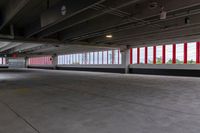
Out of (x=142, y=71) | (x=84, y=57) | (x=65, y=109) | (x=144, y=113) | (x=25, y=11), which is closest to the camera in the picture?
(x=144, y=113)

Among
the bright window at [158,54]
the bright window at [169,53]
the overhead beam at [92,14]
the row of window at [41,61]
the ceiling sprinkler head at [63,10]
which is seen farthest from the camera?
the row of window at [41,61]

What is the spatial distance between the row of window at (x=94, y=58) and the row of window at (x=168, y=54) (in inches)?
74.4

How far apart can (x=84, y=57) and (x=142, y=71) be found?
8.08m

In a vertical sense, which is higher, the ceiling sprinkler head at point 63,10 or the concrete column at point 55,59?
the ceiling sprinkler head at point 63,10

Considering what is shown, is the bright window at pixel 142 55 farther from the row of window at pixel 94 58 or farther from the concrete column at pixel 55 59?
the concrete column at pixel 55 59

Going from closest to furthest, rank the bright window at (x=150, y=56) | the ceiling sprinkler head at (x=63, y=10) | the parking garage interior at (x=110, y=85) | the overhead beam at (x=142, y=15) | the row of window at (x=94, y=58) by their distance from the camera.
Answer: the parking garage interior at (x=110, y=85) → the ceiling sprinkler head at (x=63, y=10) → the overhead beam at (x=142, y=15) → the bright window at (x=150, y=56) → the row of window at (x=94, y=58)

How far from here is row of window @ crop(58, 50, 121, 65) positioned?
49.4 ft

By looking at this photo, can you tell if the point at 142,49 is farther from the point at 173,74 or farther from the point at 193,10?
the point at 193,10

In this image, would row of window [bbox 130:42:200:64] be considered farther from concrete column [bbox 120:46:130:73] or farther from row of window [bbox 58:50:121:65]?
row of window [bbox 58:50:121:65]

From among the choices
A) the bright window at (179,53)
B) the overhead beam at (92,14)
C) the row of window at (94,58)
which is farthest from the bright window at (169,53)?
the overhead beam at (92,14)

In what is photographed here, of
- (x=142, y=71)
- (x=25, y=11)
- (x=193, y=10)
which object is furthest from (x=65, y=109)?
(x=142, y=71)

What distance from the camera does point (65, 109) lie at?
279 centimetres

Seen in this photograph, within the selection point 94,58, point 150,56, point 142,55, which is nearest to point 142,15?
point 150,56

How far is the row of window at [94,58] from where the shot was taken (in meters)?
15.1
